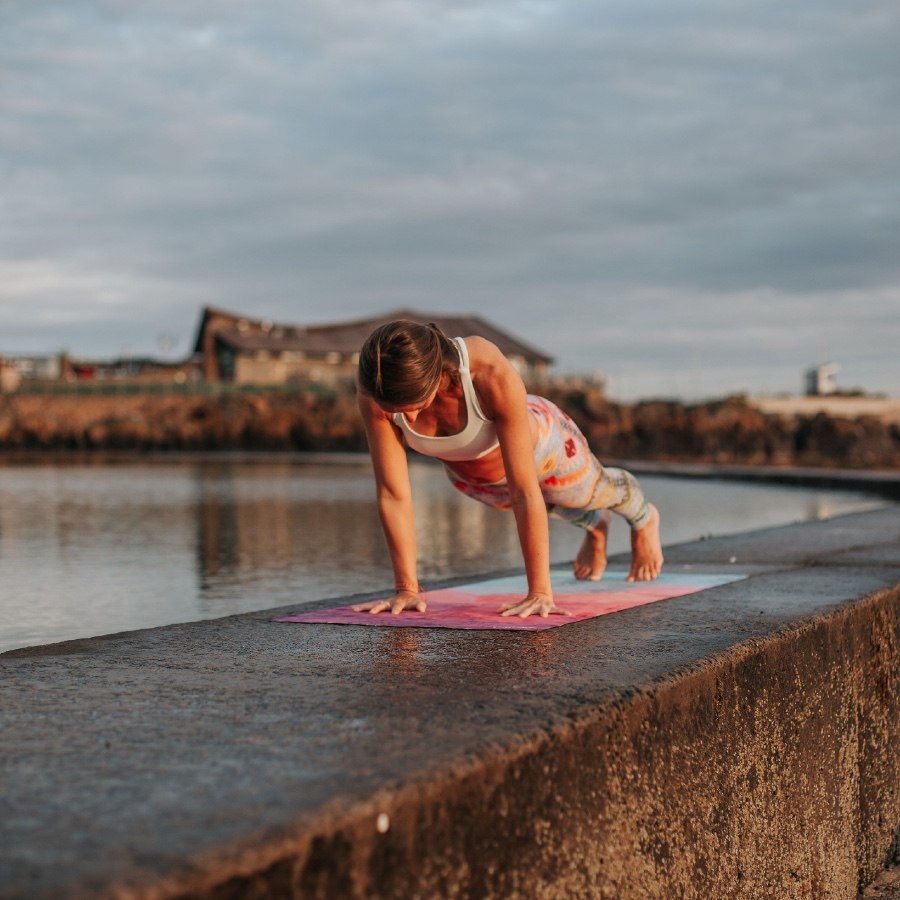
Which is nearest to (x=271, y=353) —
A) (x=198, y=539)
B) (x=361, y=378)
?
(x=198, y=539)

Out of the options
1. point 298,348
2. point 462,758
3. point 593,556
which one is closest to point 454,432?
point 593,556

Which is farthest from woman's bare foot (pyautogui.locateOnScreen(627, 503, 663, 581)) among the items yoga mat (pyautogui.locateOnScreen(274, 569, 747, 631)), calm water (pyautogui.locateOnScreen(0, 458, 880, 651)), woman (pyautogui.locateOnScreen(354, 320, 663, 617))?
calm water (pyautogui.locateOnScreen(0, 458, 880, 651))

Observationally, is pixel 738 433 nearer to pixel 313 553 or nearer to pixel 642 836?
pixel 313 553

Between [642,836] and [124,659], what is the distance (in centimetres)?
126

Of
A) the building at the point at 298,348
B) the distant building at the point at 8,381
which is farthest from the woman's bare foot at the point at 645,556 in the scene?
Answer: the distant building at the point at 8,381

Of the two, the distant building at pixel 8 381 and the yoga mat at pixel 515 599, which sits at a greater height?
the distant building at pixel 8 381

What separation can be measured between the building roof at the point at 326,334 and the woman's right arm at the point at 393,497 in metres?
Result: 60.7

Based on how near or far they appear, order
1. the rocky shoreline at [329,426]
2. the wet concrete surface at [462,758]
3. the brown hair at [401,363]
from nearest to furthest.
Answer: the wet concrete surface at [462,758], the brown hair at [401,363], the rocky shoreline at [329,426]

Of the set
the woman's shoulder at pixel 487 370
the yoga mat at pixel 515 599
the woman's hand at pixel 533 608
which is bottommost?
the yoga mat at pixel 515 599

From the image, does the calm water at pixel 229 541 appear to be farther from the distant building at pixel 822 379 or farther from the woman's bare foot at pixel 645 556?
the distant building at pixel 822 379

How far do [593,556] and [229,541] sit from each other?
7.73 metres

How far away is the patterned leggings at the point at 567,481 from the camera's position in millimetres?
4016

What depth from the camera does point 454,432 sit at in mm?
3699

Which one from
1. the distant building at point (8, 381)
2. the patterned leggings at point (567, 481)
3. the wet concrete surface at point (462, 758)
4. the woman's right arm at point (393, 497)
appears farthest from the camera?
the distant building at point (8, 381)
